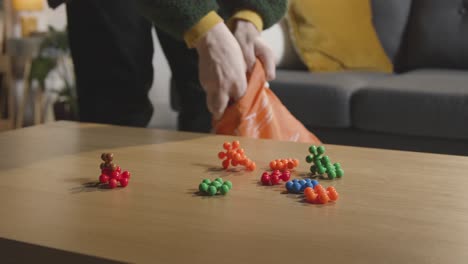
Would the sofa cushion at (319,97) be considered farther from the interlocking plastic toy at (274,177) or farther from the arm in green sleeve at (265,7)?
the interlocking plastic toy at (274,177)

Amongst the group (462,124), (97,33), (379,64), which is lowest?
(462,124)

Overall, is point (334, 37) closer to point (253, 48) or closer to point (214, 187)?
point (253, 48)

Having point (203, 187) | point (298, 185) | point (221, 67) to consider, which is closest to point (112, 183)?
point (203, 187)

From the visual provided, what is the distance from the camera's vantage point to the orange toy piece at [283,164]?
0.96 m

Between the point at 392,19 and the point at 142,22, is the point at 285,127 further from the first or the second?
the point at 392,19

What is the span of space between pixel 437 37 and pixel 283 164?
176 cm

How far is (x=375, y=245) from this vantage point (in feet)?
2.14

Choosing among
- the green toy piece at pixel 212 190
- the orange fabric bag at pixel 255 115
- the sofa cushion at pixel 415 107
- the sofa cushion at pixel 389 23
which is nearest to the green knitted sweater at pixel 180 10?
the orange fabric bag at pixel 255 115

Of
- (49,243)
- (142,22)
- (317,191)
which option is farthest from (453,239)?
(142,22)

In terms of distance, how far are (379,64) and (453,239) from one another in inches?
72.8

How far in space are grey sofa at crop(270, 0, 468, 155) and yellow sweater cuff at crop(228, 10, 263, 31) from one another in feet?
2.54

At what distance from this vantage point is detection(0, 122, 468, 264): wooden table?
638mm

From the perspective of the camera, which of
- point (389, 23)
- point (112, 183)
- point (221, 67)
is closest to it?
point (112, 183)

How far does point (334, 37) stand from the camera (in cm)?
241
